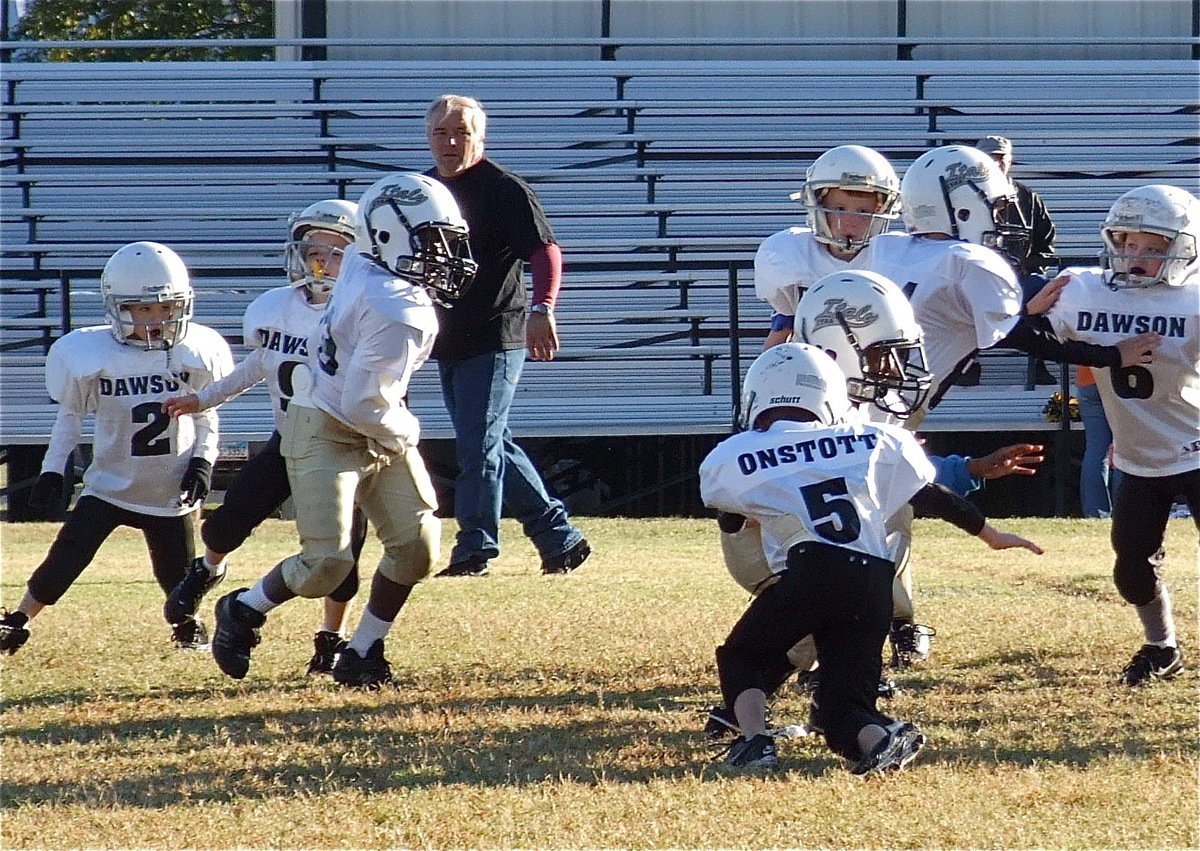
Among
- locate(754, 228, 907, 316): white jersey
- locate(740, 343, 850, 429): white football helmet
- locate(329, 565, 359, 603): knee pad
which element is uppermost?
locate(754, 228, 907, 316): white jersey

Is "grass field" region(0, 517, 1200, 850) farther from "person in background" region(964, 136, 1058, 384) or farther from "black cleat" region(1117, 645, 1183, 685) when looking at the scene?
"person in background" region(964, 136, 1058, 384)

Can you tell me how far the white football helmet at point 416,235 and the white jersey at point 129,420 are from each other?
1.25 metres

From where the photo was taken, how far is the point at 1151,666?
512 cm

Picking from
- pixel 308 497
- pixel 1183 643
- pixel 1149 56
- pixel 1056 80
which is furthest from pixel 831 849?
pixel 1149 56

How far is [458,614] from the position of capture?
645cm

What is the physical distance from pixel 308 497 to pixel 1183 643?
9.62ft

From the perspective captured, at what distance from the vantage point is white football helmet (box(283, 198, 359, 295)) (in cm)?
587

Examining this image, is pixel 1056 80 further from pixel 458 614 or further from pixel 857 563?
pixel 857 563

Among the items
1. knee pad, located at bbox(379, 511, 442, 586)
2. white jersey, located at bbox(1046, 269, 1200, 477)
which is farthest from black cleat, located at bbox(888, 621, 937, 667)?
knee pad, located at bbox(379, 511, 442, 586)

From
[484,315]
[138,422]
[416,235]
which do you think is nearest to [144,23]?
[484,315]

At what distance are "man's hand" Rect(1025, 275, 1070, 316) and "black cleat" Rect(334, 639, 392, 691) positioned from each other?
7.24ft

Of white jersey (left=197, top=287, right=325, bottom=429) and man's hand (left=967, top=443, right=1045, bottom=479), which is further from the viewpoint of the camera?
white jersey (left=197, top=287, right=325, bottom=429)

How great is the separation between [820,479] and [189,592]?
238 centimetres

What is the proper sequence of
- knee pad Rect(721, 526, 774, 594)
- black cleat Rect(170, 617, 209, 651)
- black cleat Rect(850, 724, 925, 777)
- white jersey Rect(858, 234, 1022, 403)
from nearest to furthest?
black cleat Rect(850, 724, 925, 777) → knee pad Rect(721, 526, 774, 594) → white jersey Rect(858, 234, 1022, 403) → black cleat Rect(170, 617, 209, 651)
